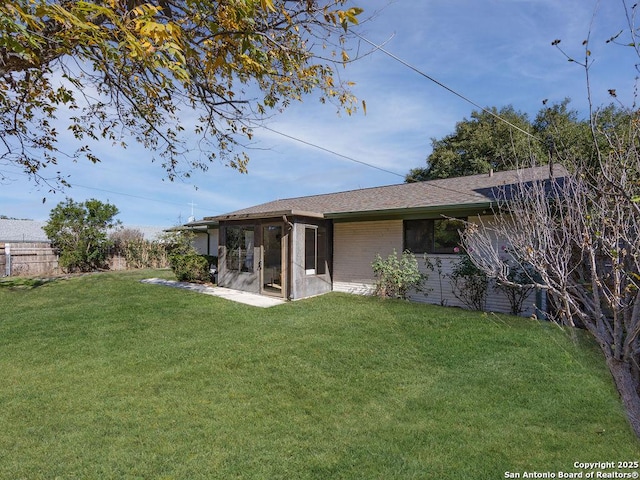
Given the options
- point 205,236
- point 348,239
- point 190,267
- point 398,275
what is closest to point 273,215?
point 348,239

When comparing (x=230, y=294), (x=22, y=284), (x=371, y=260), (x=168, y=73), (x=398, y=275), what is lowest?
(x=230, y=294)

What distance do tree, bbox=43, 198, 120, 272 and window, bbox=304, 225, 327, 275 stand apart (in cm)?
1264

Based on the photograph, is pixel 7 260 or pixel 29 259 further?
pixel 29 259

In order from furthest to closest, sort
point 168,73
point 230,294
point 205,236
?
point 205,236 < point 230,294 < point 168,73

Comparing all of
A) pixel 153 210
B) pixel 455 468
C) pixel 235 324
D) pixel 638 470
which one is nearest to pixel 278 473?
pixel 455 468

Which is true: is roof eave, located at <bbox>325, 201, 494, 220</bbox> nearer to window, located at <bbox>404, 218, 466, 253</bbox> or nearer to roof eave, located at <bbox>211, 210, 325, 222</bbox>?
window, located at <bbox>404, 218, 466, 253</bbox>

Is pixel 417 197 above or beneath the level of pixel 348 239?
above

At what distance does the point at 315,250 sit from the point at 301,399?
7.48 metres

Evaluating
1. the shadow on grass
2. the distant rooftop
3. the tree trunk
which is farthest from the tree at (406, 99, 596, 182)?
the distant rooftop

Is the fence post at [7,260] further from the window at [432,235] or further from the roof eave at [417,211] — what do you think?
the window at [432,235]

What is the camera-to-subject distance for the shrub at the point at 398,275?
10055 mm

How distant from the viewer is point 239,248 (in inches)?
480

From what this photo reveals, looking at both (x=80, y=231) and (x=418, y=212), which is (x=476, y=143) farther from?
(x=80, y=231)

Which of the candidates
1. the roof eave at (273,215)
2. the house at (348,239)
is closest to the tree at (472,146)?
the house at (348,239)
